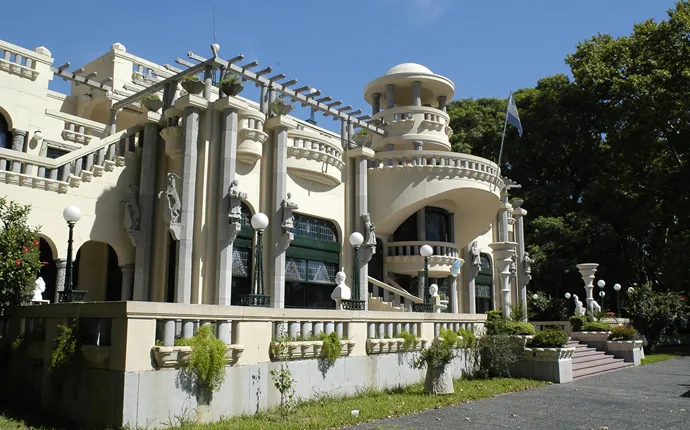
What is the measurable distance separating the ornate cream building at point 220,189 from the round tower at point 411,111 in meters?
0.14

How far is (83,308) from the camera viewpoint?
33.8ft

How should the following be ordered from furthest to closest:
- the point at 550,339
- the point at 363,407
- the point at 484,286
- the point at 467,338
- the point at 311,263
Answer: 1. the point at 484,286
2. the point at 311,263
3. the point at 550,339
4. the point at 467,338
5. the point at 363,407

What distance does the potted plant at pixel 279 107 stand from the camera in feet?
70.0

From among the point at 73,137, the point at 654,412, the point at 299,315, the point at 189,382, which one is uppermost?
the point at 73,137

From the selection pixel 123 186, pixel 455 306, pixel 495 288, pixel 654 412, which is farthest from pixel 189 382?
pixel 495 288

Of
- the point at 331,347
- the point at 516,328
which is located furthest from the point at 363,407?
the point at 516,328

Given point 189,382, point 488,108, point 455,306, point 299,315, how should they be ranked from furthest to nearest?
point 488,108 < point 455,306 < point 299,315 < point 189,382

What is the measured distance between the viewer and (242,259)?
20250 millimetres

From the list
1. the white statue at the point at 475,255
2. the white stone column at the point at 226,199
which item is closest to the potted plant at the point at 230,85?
the white stone column at the point at 226,199

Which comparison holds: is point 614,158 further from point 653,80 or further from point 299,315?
point 299,315

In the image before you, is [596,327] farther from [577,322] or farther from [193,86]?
[193,86]

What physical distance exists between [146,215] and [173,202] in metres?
1.82

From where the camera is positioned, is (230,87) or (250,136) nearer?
(230,87)

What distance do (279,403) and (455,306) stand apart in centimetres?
1784
